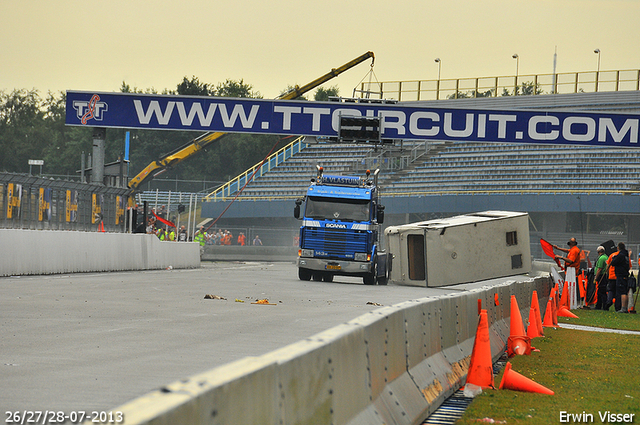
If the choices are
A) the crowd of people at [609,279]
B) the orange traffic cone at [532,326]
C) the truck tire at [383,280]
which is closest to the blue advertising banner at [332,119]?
the truck tire at [383,280]

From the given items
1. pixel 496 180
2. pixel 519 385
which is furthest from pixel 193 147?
pixel 519 385

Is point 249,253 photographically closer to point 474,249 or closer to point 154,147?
point 474,249

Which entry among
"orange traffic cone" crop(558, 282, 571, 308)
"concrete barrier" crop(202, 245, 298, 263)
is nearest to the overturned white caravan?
→ "orange traffic cone" crop(558, 282, 571, 308)

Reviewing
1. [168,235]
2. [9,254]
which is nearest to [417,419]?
[9,254]

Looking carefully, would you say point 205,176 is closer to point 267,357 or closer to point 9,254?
point 9,254

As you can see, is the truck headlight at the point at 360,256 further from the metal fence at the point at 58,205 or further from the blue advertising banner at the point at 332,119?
the blue advertising banner at the point at 332,119

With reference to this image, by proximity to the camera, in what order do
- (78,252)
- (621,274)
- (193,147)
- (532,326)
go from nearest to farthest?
1. (532,326)
2. (621,274)
3. (78,252)
4. (193,147)

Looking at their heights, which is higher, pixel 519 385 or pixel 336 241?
pixel 336 241

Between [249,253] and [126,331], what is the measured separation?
135ft

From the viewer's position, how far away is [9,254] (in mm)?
22047

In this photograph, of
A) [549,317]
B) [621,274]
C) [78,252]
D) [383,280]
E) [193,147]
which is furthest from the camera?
[193,147]

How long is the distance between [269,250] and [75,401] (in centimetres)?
4674

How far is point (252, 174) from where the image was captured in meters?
64.3

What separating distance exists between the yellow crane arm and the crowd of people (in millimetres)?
37174
